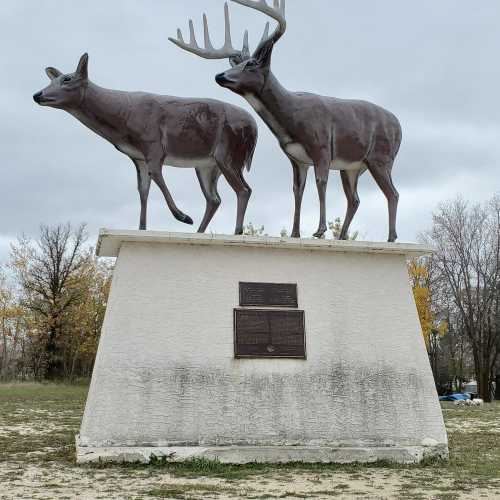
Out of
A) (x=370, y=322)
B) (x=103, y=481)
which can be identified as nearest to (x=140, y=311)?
(x=103, y=481)

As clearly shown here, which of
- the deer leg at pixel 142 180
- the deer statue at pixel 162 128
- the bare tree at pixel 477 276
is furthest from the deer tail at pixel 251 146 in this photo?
the bare tree at pixel 477 276

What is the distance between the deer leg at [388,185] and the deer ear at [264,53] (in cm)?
214

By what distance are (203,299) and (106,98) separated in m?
3.09

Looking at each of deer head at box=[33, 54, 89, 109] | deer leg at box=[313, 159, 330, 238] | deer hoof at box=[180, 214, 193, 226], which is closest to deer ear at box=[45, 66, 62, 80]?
deer head at box=[33, 54, 89, 109]

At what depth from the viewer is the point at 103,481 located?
6.27m

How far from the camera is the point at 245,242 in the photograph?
8148 millimetres

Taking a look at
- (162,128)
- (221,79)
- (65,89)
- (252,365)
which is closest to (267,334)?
(252,365)

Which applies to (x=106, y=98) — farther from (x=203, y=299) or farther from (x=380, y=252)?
(x=380, y=252)

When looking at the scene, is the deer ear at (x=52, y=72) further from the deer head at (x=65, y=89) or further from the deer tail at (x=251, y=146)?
the deer tail at (x=251, y=146)

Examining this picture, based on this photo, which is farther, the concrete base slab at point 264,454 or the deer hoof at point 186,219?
the deer hoof at point 186,219

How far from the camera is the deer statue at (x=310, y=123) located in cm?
855

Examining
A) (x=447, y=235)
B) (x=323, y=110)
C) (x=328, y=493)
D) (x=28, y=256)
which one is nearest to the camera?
(x=328, y=493)

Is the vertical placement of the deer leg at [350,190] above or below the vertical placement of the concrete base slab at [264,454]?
above

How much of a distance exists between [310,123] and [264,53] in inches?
44.5
